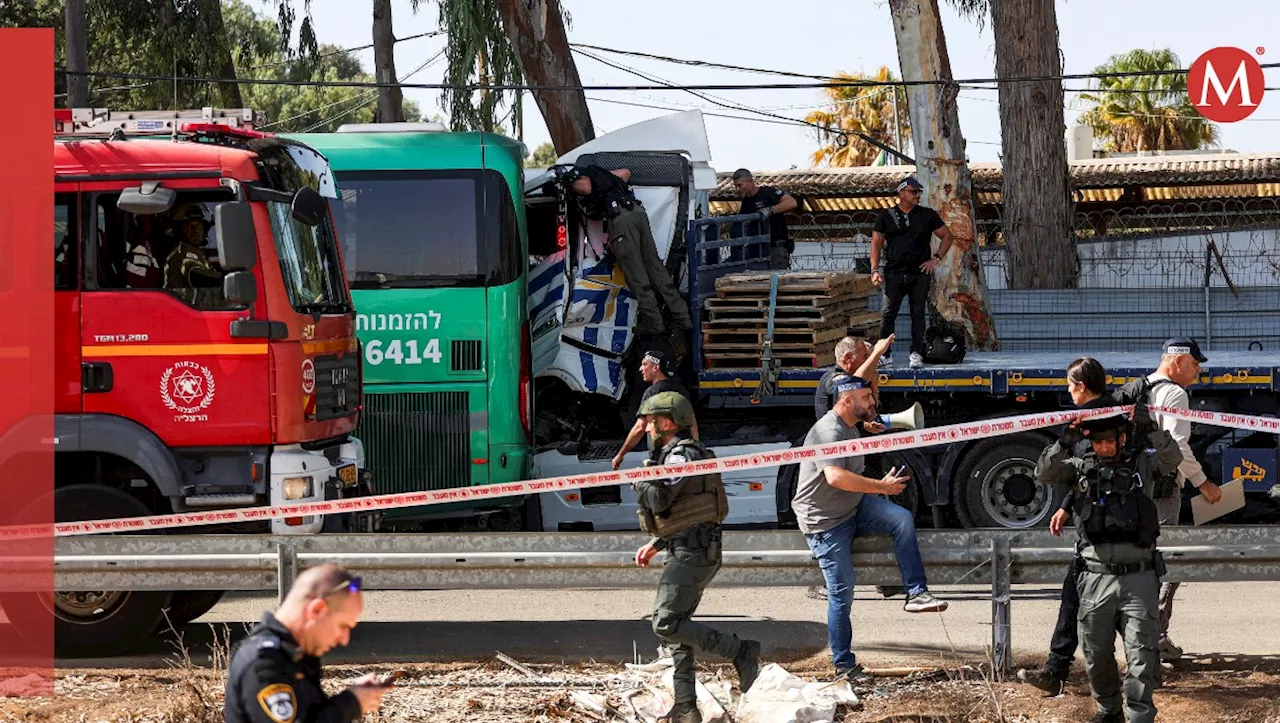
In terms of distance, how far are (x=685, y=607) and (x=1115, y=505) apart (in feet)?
6.31

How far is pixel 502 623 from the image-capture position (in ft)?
32.9

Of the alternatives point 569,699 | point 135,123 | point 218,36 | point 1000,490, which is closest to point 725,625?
point 569,699

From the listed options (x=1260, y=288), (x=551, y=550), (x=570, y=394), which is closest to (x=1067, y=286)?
(x=1260, y=288)

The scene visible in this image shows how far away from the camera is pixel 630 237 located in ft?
39.7

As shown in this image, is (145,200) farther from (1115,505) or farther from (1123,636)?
(1123,636)

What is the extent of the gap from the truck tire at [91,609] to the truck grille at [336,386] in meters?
1.18

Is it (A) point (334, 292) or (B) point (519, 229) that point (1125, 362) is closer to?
(B) point (519, 229)

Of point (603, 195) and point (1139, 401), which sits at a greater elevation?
point (603, 195)

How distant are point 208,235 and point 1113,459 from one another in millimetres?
5123

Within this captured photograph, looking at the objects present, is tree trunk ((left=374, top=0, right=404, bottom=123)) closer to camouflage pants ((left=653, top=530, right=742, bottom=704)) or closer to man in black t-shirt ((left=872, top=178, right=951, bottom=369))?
man in black t-shirt ((left=872, top=178, right=951, bottom=369))

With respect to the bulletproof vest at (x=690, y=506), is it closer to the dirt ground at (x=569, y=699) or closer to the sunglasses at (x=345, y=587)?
the dirt ground at (x=569, y=699)

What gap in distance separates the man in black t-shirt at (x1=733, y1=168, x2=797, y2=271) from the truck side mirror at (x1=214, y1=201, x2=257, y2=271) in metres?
6.03

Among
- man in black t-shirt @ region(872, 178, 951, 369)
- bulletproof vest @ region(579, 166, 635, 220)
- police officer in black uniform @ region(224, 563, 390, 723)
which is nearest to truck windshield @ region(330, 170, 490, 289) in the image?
bulletproof vest @ region(579, 166, 635, 220)

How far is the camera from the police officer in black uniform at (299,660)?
14.2 ft
